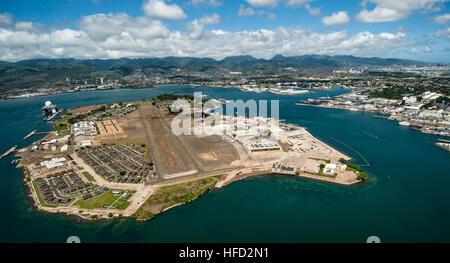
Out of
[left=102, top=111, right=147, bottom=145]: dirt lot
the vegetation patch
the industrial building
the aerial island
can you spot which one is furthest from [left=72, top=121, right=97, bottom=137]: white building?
the vegetation patch

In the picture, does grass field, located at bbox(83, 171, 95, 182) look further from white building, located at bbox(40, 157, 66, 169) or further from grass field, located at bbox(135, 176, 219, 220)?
grass field, located at bbox(135, 176, 219, 220)

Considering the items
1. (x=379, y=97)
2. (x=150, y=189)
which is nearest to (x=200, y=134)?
(x=150, y=189)

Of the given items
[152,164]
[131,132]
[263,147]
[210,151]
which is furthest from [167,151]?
[131,132]

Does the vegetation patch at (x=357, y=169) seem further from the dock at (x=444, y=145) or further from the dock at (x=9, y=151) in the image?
the dock at (x=9, y=151)

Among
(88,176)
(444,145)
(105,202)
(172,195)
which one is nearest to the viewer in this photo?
(105,202)

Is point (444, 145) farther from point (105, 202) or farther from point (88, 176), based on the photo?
point (88, 176)

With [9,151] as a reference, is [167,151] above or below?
above

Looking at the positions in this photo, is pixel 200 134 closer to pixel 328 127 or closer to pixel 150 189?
pixel 150 189

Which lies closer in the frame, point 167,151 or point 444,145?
point 167,151
